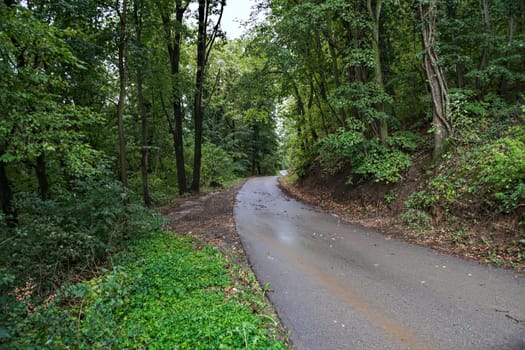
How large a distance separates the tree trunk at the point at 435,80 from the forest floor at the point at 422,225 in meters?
0.89

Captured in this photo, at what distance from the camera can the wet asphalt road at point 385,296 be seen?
2.71 m

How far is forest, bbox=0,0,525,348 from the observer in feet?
14.4

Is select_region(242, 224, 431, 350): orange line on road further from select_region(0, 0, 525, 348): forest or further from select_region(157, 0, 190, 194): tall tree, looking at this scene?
select_region(157, 0, 190, 194): tall tree

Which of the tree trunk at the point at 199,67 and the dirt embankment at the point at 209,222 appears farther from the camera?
the tree trunk at the point at 199,67

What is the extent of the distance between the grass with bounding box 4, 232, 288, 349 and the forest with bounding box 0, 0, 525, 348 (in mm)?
421

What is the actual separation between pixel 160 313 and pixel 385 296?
2858mm

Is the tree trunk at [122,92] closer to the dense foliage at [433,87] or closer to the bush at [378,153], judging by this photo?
the dense foliage at [433,87]

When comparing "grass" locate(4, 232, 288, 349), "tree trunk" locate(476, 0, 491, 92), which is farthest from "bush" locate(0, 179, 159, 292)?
"tree trunk" locate(476, 0, 491, 92)

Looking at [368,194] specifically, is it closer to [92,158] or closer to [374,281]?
[374,281]

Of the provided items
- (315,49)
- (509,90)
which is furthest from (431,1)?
(315,49)

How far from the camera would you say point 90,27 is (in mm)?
7379

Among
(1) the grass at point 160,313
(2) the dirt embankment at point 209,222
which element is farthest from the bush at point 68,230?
(2) the dirt embankment at point 209,222

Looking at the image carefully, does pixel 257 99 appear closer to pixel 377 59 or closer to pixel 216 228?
pixel 377 59

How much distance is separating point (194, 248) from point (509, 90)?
10320 mm
